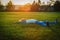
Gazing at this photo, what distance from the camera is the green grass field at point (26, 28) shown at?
0.98m

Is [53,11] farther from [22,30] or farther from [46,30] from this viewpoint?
[22,30]

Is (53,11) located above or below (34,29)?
above

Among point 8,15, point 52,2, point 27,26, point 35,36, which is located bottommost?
point 35,36

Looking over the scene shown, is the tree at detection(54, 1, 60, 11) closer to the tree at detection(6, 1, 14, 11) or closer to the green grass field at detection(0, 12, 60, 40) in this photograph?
the green grass field at detection(0, 12, 60, 40)

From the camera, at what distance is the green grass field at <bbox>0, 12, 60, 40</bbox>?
981 mm

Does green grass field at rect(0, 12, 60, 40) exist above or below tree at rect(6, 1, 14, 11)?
below

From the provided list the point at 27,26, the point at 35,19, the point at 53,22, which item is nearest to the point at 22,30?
the point at 27,26

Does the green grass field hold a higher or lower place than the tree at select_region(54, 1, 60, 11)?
lower

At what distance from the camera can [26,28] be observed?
99 cm

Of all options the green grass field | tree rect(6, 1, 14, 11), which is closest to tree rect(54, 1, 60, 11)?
the green grass field

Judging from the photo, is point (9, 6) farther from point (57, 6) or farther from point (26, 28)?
point (57, 6)

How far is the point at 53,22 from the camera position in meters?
0.98

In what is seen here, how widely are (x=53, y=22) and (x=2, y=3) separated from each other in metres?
0.57

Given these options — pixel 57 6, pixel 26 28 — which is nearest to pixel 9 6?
pixel 26 28
